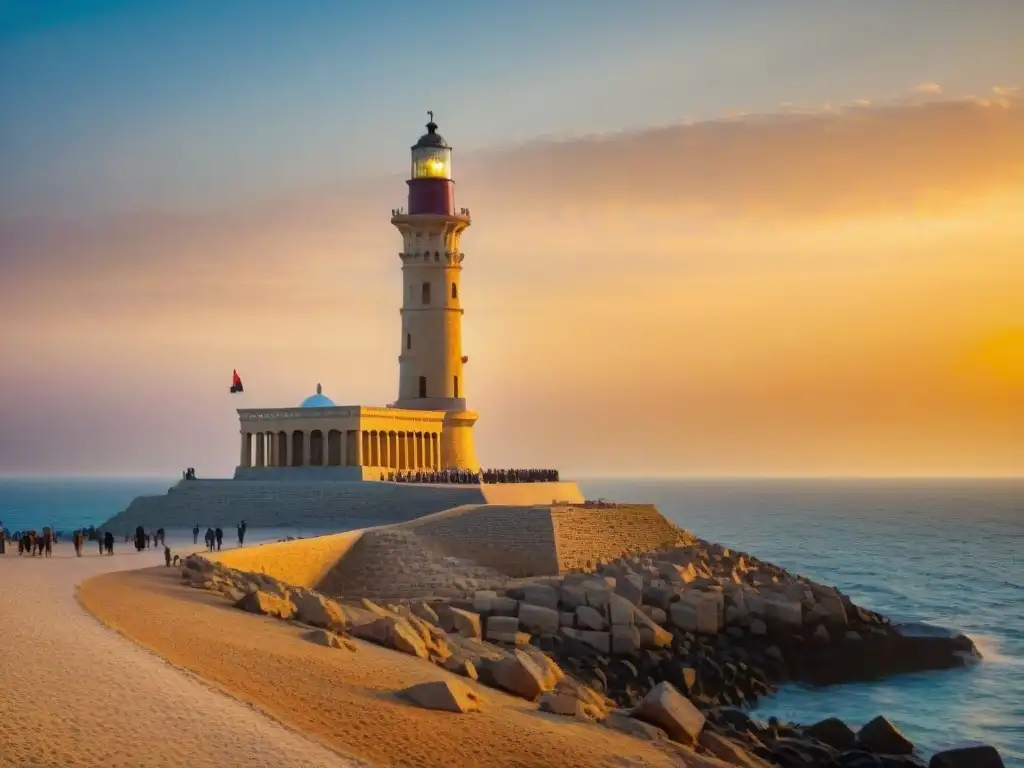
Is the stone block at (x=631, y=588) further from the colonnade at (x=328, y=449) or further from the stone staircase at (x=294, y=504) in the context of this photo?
the colonnade at (x=328, y=449)

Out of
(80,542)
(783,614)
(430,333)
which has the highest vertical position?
(430,333)

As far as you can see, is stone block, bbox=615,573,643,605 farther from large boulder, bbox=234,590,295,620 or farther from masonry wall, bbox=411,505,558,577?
large boulder, bbox=234,590,295,620

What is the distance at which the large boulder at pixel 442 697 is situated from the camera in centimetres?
2042

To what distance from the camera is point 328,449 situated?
5797cm

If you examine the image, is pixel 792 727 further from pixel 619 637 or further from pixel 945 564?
pixel 945 564

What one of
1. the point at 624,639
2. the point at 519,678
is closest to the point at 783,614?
the point at 624,639

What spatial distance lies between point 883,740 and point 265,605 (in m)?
11.6

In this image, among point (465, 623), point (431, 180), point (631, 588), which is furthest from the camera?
point (431, 180)

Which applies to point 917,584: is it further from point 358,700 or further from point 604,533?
point 358,700

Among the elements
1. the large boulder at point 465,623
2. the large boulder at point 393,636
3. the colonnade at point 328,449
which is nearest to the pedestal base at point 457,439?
Answer: the colonnade at point 328,449

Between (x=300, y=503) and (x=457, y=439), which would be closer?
(x=300, y=503)

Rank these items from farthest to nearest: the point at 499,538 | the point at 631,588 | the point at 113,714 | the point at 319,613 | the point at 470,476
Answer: the point at 470,476, the point at 499,538, the point at 631,588, the point at 319,613, the point at 113,714

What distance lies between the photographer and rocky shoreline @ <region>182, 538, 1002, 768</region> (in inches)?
942

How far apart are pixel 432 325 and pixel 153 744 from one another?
4713cm
